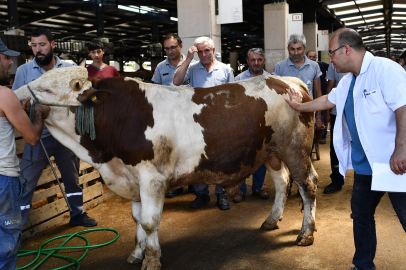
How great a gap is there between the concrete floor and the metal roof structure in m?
9.82

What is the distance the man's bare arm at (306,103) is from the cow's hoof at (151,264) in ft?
6.20

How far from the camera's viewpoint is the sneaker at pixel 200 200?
194 inches

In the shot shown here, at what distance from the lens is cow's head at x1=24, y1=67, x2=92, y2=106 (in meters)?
2.86

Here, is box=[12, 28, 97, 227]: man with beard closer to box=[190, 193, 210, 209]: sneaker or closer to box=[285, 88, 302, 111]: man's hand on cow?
box=[190, 193, 210, 209]: sneaker

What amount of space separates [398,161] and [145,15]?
68.4 feet

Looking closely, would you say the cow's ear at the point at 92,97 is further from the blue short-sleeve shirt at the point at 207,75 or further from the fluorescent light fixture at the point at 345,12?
the fluorescent light fixture at the point at 345,12

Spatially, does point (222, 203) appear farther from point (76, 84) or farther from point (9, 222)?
point (9, 222)

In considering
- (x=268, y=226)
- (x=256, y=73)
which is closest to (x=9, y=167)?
(x=268, y=226)

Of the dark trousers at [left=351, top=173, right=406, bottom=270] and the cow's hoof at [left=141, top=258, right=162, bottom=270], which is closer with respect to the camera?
the dark trousers at [left=351, top=173, right=406, bottom=270]

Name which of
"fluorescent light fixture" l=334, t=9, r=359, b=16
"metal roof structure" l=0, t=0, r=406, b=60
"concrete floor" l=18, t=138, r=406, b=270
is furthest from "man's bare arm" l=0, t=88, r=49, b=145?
"fluorescent light fixture" l=334, t=9, r=359, b=16

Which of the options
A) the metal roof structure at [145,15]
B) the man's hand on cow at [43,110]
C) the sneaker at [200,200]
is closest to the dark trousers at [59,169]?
the man's hand on cow at [43,110]

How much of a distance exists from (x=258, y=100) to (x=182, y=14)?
4128 millimetres

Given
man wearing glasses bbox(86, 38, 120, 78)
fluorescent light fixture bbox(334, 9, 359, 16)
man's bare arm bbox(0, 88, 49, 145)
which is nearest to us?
man's bare arm bbox(0, 88, 49, 145)

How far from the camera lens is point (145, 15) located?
70.4ft
